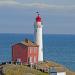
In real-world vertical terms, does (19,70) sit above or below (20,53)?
below

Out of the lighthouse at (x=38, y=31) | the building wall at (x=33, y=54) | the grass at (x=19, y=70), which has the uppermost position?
the lighthouse at (x=38, y=31)

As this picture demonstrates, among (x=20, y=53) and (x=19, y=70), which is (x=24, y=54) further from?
(x=19, y=70)

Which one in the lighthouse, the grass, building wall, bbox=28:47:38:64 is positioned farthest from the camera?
the lighthouse

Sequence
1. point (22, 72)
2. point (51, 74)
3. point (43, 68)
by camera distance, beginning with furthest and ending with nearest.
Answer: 1. point (43, 68)
2. point (22, 72)
3. point (51, 74)

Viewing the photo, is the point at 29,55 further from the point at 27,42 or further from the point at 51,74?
the point at 51,74

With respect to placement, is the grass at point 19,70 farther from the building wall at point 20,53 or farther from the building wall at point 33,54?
the building wall at point 33,54

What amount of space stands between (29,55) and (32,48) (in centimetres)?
98

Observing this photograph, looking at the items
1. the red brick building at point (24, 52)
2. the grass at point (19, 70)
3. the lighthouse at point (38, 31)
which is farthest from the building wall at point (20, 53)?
the grass at point (19, 70)

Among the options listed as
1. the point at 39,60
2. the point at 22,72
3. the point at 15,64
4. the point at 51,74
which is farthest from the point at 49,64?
the point at 51,74

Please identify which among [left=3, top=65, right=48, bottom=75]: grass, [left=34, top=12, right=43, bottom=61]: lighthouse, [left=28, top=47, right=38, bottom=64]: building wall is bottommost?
[left=3, top=65, right=48, bottom=75]: grass

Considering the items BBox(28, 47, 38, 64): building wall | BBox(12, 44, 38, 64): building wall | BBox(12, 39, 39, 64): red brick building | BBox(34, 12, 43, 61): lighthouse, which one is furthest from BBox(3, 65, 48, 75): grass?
BBox(34, 12, 43, 61): lighthouse

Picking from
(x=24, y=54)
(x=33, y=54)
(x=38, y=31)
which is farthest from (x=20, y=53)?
(x=38, y=31)

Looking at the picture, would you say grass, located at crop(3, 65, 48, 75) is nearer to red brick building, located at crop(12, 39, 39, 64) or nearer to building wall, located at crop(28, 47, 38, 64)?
red brick building, located at crop(12, 39, 39, 64)

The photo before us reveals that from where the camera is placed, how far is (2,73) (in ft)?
169
